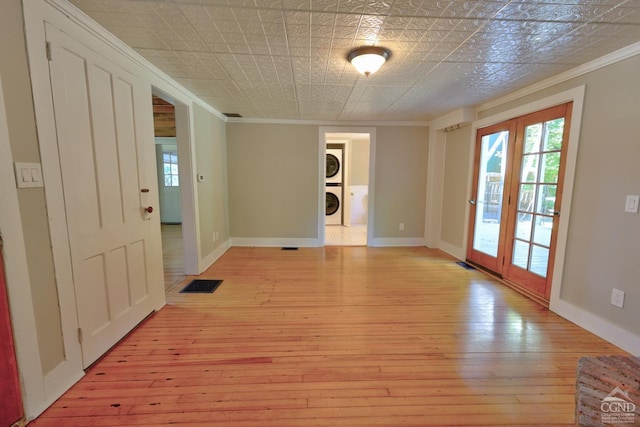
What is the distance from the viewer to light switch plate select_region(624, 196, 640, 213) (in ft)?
6.18

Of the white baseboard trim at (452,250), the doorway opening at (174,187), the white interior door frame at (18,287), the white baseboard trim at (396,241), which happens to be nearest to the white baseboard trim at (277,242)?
the doorway opening at (174,187)

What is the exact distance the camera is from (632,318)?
190 cm

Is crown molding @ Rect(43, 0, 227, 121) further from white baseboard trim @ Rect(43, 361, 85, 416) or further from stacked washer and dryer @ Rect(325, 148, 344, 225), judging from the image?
stacked washer and dryer @ Rect(325, 148, 344, 225)

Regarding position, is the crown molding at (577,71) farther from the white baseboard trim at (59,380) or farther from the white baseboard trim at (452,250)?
the white baseboard trim at (59,380)

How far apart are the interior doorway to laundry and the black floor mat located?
3627mm

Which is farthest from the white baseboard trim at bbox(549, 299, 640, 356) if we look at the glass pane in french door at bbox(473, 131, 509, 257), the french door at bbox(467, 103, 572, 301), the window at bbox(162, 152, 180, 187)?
the window at bbox(162, 152, 180, 187)

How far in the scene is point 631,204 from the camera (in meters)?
1.91

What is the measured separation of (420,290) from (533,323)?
99cm

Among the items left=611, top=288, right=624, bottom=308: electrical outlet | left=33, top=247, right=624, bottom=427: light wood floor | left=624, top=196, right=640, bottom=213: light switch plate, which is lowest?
left=33, top=247, right=624, bottom=427: light wood floor

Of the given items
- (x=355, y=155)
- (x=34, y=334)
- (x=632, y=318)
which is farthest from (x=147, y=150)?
(x=355, y=155)

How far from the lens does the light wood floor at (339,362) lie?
1384 millimetres

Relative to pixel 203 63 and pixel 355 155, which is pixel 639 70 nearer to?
pixel 203 63

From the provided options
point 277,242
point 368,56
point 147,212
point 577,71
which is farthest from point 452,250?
point 147,212

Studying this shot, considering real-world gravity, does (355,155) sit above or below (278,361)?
above
